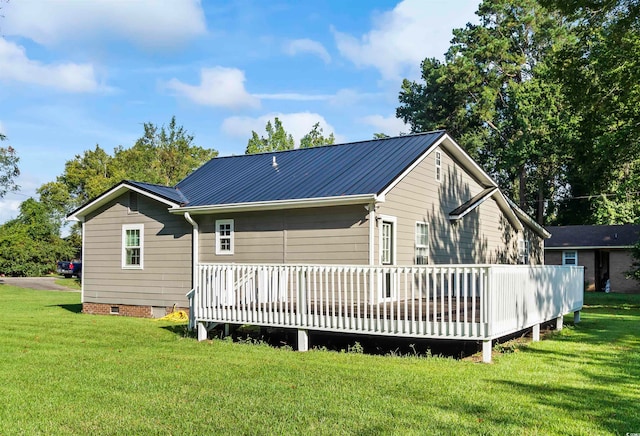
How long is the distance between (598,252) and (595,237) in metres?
1.26

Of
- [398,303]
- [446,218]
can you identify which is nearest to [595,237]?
[446,218]

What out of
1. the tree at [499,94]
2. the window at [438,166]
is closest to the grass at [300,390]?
the window at [438,166]

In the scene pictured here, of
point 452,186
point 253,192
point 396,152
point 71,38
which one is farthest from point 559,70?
point 71,38

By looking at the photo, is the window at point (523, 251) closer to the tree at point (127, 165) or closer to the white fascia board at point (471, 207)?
the white fascia board at point (471, 207)

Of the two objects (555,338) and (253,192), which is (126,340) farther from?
(555,338)

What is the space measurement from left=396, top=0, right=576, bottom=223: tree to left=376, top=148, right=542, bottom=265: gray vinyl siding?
14498mm

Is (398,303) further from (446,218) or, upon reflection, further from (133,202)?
(133,202)

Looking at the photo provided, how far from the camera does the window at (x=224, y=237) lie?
49.7ft

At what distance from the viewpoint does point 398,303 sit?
31.3ft

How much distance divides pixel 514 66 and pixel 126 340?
112 ft

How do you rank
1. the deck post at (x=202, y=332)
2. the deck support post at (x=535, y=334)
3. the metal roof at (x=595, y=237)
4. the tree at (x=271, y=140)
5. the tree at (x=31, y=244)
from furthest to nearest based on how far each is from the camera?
the tree at (x=31, y=244), the tree at (x=271, y=140), the metal roof at (x=595, y=237), the deck post at (x=202, y=332), the deck support post at (x=535, y=334)

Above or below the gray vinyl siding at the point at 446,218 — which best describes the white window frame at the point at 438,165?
above

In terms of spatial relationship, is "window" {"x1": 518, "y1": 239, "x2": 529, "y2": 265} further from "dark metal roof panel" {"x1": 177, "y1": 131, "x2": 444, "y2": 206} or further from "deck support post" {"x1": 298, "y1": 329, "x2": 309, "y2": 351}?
"deck support post" {"x1": 298, "y1": 329, "x2": 309, "y2": 351}

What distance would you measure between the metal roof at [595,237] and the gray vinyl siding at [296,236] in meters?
23.2
